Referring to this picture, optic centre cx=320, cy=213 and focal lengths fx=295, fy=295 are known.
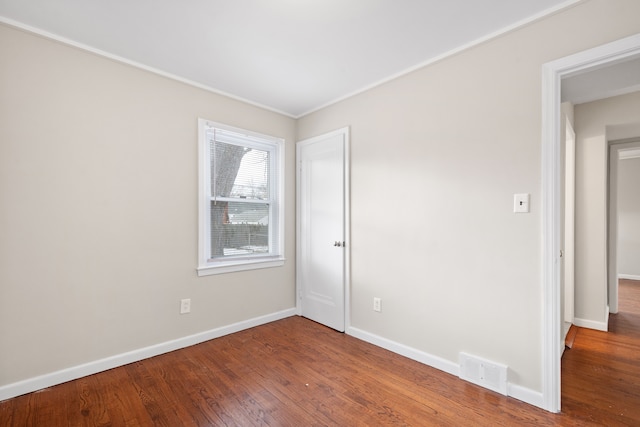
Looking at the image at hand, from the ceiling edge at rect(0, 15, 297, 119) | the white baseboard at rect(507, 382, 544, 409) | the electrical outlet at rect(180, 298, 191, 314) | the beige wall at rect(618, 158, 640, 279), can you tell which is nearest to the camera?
the white baseboard at rect(507, 382, 544, 409)

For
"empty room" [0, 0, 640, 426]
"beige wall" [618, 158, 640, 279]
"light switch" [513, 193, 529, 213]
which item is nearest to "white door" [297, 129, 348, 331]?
"empty room" [0, 0, 640, 426]

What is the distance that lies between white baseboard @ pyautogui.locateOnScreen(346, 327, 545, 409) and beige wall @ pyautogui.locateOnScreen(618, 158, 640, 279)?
6162mm

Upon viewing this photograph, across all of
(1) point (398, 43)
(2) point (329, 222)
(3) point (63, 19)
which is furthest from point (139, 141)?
(1) point (398, 43)

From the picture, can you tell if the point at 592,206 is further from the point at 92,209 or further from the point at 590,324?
the point at 92,209

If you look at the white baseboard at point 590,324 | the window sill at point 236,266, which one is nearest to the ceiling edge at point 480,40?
the window sill at point 236,266

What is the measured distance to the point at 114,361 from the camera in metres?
2.34

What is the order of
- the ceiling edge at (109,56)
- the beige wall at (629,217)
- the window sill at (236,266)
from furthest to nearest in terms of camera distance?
the beige wall at (629,217), the window sill at (236,266), the ceiling edge at (109,56)

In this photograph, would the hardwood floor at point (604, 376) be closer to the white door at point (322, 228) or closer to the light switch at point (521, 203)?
the light switch at point (521, 203)

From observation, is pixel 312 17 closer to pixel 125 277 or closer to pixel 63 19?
pixel 63 19

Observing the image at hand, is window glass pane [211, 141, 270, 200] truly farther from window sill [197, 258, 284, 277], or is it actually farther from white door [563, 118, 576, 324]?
white door [563, 118, 576, 324]

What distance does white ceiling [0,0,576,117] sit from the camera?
1811 millimetres

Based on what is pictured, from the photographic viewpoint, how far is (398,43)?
7.23 ft

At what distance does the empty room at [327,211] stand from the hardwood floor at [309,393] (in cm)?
2

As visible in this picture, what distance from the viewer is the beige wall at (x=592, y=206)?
3172mm
